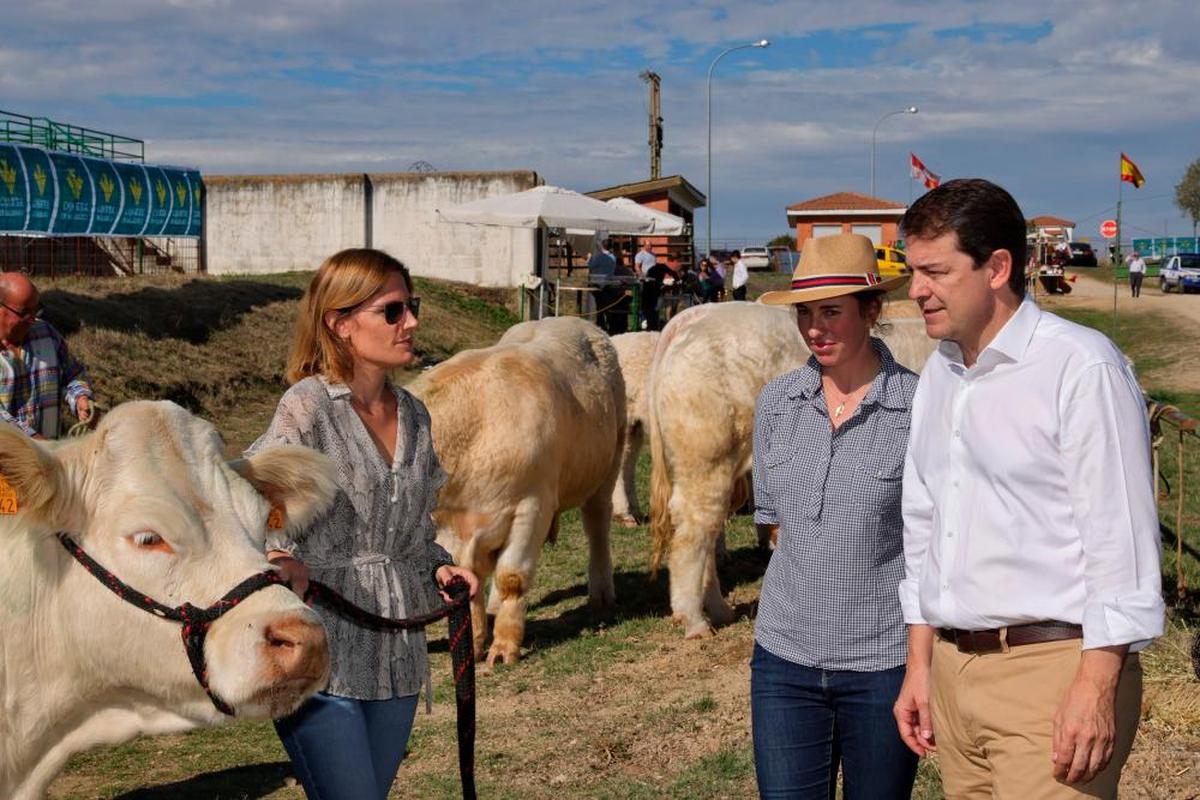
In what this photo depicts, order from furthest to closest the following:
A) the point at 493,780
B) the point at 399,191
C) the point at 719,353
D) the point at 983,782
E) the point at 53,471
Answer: the point at 399,191, the point at 719,353, the point at 493,780, the point at 983,782, the point at 53,471

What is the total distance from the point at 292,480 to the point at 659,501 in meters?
5.14

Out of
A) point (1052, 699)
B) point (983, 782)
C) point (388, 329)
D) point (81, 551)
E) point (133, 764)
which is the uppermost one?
point (388, 329)

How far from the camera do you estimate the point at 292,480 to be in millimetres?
3176

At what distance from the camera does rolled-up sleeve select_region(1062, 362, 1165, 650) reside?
2.75 m

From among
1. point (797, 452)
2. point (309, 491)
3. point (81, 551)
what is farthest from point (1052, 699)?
point (81, 551)

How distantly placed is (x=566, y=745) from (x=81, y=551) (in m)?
4.00

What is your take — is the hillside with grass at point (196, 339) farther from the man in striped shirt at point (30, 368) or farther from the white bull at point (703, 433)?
the white bull at point (703, 433)

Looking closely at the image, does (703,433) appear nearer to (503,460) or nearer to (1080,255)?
(503,460)

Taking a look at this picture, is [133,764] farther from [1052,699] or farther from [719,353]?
[1052,699]

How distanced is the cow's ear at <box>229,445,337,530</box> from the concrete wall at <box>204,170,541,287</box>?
90.5 ft

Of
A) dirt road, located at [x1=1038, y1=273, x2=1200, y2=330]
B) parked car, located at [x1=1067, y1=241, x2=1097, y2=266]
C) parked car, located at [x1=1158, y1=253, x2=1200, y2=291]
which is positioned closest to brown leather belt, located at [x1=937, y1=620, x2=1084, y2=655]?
dirt road, located at [x1=1038, y1=273, x2=1200, y2=330]

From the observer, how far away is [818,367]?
12.6 feet

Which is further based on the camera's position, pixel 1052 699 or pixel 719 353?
pixel 719 353

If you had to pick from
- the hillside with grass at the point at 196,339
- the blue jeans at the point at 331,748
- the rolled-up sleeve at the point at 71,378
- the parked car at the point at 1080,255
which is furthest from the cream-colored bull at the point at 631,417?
the parked car at the point at 1080,255
